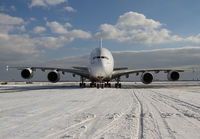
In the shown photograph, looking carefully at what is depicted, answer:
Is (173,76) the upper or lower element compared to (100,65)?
lower

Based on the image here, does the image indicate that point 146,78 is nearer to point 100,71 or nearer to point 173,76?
point 173,76

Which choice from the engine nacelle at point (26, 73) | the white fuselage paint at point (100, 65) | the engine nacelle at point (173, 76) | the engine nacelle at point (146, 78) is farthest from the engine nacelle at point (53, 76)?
the engine nacelle at point (173, 76)

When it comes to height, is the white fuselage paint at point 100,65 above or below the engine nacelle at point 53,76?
above

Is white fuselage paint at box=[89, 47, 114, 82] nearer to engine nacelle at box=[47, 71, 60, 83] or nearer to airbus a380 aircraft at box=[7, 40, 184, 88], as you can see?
airbus a380 aircraft at box=[7, 40, 184, 88]

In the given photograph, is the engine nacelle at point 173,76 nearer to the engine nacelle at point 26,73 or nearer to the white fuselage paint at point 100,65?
the white fuselage paint at point 100,65

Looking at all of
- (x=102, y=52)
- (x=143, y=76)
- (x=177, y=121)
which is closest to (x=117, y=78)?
(x=143, y=76)

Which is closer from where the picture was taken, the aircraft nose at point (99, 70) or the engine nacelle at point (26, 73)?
the aircraft nose at point (99, 70)

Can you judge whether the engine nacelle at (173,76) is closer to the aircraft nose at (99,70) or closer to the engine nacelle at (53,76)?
the aircraft nose at (99,70)

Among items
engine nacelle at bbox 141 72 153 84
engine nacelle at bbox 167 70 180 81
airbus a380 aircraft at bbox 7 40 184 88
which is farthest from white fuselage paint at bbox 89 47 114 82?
engine nacelle at bbox 167 70 180 81

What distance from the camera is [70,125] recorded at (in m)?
3.72

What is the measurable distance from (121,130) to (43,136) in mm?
1437

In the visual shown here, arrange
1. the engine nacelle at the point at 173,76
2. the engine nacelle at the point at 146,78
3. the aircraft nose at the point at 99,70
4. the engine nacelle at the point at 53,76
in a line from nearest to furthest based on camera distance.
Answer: the aircraft nose at the point at 99,70 → the engine nacelle at the point at 53,76 → the engine nacelle at the point at 146,78 → the engine nacelle at the point at 173,76

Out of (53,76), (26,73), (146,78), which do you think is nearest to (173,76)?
(146,78)

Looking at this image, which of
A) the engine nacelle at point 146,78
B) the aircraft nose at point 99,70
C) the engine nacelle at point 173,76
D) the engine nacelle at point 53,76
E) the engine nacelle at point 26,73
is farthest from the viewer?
the engine nacelle at point 173,76
